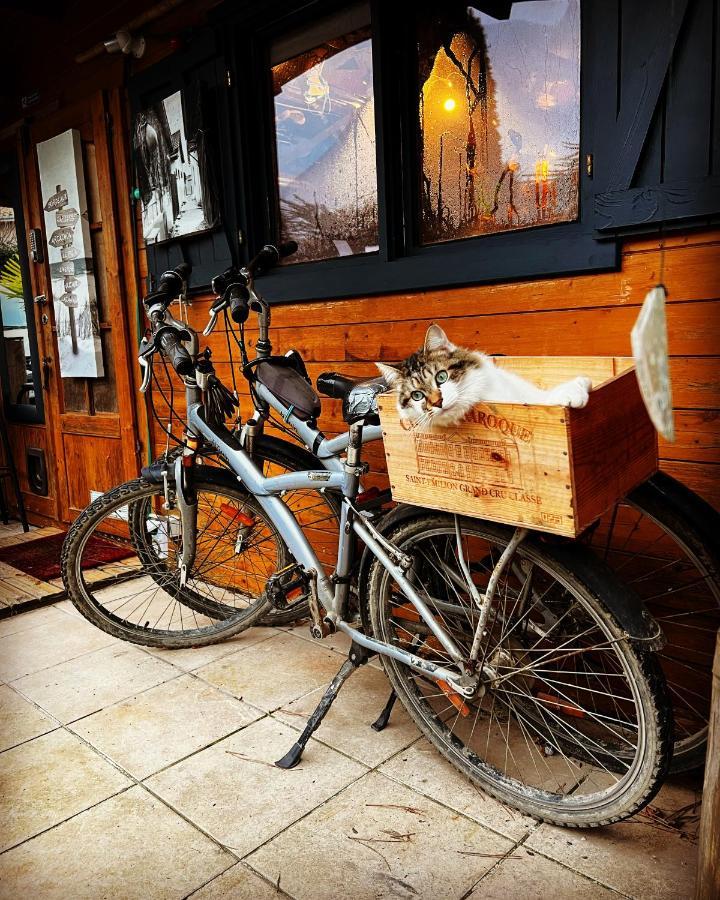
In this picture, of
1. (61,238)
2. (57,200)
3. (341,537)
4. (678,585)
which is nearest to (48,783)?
(341,537)

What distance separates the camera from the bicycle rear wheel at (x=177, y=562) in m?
2.47

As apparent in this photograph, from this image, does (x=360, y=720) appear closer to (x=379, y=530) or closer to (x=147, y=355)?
(x=379, y=530)

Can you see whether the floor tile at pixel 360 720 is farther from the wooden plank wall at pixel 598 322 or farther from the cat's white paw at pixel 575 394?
the cat's white paw at pixel 575 394

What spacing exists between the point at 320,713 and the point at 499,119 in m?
1.98

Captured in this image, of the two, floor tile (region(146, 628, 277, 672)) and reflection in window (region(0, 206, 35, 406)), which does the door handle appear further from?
floor tile (region(146, 628, 277, 672))

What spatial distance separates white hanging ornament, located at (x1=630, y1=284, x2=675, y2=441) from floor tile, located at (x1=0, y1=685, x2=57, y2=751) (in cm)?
210

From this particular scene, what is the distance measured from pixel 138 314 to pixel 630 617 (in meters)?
3.01

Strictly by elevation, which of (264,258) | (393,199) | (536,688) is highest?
(393,199)

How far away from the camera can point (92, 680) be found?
2391mm

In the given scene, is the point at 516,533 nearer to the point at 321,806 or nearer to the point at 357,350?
the point at 321,806

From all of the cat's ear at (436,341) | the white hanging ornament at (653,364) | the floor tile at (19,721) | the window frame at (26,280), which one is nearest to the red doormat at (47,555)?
the window frame at (26,280)

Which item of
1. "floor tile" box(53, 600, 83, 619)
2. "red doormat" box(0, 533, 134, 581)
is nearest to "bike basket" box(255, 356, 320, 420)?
"floor tile" box(53, 600, 83, 619)

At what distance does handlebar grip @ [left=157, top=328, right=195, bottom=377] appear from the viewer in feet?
7.05

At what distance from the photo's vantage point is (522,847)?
1.54 meters
